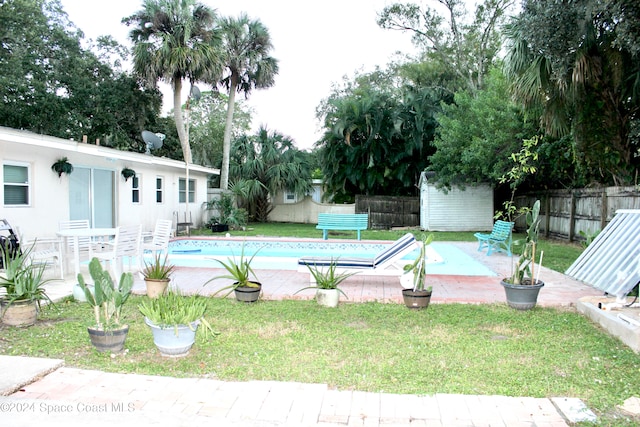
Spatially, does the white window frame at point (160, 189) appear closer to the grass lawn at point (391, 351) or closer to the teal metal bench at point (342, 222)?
the teal metal bench at point (342, 222)

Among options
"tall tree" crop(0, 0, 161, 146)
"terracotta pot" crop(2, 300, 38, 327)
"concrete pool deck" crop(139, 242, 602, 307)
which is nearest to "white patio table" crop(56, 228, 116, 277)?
"concrete pool deck" crop(139, 242, 602, 307)

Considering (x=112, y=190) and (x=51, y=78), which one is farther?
(x=51, y=78)

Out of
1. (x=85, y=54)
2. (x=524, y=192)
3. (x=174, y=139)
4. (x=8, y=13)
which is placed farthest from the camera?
(x=174, y=139)

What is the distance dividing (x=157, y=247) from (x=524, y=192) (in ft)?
46.5

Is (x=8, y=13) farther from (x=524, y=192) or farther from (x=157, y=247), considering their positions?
(x=524, y=192)

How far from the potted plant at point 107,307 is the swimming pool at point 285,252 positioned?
4.83 meters

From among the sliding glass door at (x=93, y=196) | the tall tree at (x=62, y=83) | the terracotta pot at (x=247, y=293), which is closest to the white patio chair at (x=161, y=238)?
the terracotta pot at (x=247, y=293)

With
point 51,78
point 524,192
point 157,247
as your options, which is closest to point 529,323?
point 157,247

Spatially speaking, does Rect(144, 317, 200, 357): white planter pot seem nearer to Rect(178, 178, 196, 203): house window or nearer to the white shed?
Rect(178, 178, 196, 203): house window

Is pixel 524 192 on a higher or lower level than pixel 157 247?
higher

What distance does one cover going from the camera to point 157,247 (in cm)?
793

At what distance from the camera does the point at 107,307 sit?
409 centimetres

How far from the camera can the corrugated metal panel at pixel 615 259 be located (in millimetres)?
4957

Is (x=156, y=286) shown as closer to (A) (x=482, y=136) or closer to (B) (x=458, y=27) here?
(A) (x=482, y=136)
